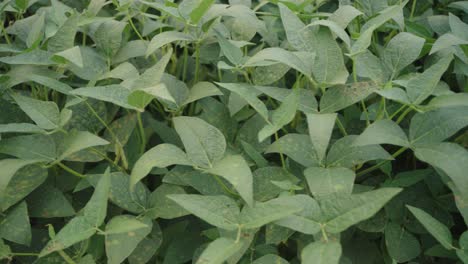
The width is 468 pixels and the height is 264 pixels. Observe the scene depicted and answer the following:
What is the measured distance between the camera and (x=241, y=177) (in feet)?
2.58

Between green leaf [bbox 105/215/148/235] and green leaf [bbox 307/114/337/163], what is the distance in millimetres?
288

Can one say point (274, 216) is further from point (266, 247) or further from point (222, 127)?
point (222, 127)

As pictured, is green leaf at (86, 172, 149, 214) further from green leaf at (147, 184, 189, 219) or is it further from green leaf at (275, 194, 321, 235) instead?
green leaf at (275, 194, 321, 235)

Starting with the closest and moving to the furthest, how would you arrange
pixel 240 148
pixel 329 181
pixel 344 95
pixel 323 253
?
1. pixel 323 253
2. pixel 329 181
3. pixel 344 95
4. pixel 240 148

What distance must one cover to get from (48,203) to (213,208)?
1.31 feet

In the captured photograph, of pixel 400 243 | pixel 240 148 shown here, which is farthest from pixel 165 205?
pixel 400 243

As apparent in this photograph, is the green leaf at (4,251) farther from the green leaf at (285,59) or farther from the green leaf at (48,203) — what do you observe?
the green leaf at (285,59)

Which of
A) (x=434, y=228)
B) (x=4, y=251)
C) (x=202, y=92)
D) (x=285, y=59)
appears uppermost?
(x=285, y=59)

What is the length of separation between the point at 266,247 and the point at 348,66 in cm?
49

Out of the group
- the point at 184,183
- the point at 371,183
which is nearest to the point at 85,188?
the point at 184,183

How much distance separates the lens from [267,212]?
764 mm

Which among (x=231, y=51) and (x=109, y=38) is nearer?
(x=231, y=51)

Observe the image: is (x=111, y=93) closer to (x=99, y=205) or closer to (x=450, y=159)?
(x=99, y=205)

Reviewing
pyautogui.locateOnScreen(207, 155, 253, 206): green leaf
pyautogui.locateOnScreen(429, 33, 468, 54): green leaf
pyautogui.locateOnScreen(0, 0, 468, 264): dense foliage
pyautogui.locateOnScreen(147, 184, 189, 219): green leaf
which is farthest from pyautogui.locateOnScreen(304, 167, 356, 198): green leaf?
pyautogui.locateOnScreen(429, 33, 468, 54): green leaf
